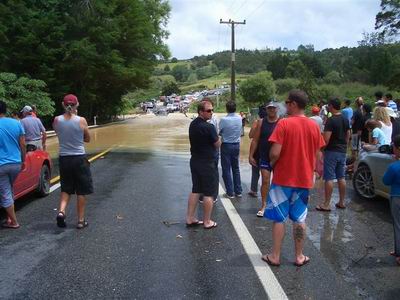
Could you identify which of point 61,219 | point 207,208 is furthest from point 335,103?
point 61,219

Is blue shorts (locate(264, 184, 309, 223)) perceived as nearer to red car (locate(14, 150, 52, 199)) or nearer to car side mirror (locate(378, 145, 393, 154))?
car side mirror (locate(378, 145, 393, 154))

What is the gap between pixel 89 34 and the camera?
39281mm

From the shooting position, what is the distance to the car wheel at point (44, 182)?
8930 mm

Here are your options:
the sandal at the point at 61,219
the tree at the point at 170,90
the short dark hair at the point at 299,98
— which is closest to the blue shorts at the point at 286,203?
the short dark hair at the point at 299,98

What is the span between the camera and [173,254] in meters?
5.70

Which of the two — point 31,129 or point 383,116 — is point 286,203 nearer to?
point 383,116

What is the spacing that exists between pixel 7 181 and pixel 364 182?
603 centimetres

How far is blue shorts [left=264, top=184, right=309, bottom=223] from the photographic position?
17.2 ft

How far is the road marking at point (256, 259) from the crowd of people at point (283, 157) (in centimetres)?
15

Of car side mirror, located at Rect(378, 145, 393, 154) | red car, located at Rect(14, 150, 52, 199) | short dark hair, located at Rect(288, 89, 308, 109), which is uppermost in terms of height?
short dark hair, located at Rect(288, 89, 308, 109)

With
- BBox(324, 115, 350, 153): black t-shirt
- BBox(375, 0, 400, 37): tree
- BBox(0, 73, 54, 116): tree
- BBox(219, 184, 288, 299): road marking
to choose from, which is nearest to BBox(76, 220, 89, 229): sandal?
BBox(219, 184, 288, 299): road marking

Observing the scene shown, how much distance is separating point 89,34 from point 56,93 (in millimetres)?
5385

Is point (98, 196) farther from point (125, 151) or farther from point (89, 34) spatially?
point (89, 34)

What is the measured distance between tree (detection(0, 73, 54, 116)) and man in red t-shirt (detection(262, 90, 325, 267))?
76.6 feet
